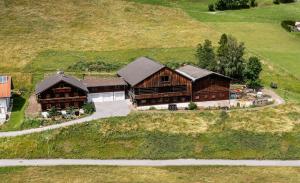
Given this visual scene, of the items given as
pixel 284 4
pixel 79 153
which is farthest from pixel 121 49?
pixel 284 4

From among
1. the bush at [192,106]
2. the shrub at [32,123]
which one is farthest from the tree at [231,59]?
the shrub at [32,123]

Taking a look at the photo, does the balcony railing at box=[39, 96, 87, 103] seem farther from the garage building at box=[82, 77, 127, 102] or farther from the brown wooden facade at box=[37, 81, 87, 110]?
the garage building at box=[82, 77, 127, 102]

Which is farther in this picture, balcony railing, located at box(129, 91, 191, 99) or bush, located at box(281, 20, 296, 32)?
bush, located at box(281, 20, 296, 32)

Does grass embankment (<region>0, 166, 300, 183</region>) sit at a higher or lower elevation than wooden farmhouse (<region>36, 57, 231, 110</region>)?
lower

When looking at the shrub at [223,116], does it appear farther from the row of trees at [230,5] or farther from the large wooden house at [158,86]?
the row of trees at [230,5]

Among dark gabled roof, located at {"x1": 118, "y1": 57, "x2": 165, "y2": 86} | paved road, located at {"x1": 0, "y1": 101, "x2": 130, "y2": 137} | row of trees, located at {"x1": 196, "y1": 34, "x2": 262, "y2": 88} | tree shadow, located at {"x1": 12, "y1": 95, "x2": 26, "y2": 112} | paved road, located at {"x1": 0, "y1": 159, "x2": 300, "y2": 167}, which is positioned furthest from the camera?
row of trees, located at {"x1": 196, "y1": 34, "x2": 262, "y2": 88}

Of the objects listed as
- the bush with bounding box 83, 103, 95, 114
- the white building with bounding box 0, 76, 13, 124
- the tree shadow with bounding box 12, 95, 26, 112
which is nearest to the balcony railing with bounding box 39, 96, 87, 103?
the bush with bounding box 83, 103, 95, 114

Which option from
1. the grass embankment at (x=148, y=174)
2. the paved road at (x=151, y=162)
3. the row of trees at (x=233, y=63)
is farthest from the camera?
the row of trees at (x=233, y=63)
